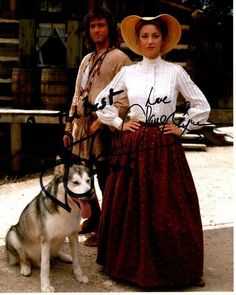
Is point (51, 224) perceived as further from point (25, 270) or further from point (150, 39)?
point (150, 39)

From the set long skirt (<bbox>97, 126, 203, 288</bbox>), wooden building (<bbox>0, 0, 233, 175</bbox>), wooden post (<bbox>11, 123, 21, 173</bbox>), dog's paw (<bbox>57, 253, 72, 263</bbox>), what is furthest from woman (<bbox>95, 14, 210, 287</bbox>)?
wooden building (<bbox>0, 0, 233, 175</bbox>)

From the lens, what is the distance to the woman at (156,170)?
3242mm

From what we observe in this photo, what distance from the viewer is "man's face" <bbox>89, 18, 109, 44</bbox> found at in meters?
3.72

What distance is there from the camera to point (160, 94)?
10.5 ft

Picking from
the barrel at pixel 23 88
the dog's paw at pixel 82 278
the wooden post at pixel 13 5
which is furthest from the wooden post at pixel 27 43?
the dog's paw at pixel 82 278

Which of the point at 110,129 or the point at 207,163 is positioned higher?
the point at 110,129

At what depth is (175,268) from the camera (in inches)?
130

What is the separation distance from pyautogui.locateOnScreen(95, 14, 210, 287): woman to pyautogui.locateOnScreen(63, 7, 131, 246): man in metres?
0.34

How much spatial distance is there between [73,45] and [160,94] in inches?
253

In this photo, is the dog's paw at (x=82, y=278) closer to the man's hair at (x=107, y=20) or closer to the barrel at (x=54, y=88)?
the man's hair at (x=107, y=20)

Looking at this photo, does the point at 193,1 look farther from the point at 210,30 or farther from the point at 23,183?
the point at 23,183

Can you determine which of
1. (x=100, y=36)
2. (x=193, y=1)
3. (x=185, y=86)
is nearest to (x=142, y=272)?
(x=185, y=86)

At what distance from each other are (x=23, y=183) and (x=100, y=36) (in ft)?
12.8

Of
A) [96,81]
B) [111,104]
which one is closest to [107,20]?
[96,81]
